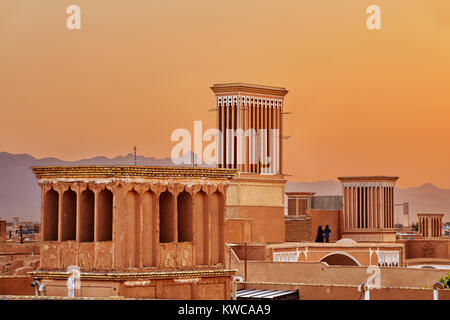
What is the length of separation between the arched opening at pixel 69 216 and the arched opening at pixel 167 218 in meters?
1.62

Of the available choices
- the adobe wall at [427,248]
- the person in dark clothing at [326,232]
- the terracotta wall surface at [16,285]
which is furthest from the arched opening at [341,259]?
the terracotta wall surface at [16,285]

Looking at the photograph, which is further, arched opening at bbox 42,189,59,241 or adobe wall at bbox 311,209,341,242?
adobe wall at bbox 311,209,341,242

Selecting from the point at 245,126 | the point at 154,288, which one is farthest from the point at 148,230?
the point at 245,126

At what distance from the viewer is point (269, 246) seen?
29.2 meters

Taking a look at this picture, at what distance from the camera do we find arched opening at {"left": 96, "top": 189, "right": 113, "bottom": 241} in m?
15.4

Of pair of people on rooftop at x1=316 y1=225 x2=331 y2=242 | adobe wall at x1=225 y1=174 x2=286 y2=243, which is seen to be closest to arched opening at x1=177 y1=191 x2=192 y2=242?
adobe wall at x1=225 y1=174 x2=286 y2=243

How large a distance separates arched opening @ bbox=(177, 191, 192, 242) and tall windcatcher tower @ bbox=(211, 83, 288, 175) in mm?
18503

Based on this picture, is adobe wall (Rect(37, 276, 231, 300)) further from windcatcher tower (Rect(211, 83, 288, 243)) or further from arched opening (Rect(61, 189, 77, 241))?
windcatcher tower (Rect(211, 83, 288, 243))

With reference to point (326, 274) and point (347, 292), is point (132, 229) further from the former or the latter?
point (326, 274)

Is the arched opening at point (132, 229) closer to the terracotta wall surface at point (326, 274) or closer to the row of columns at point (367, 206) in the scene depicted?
the terracotta wall surface at point (326, 274)

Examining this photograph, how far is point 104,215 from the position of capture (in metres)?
15.6

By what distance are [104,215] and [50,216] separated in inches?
46.1
